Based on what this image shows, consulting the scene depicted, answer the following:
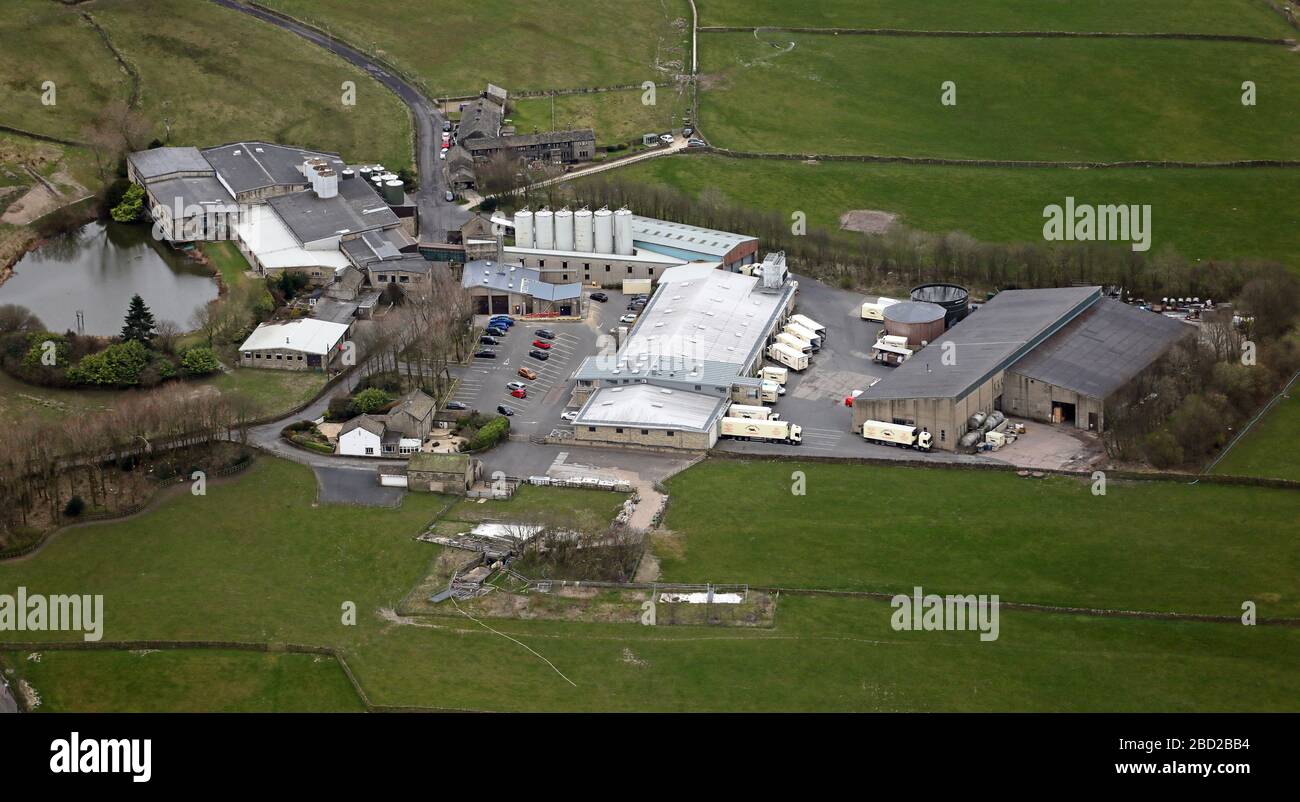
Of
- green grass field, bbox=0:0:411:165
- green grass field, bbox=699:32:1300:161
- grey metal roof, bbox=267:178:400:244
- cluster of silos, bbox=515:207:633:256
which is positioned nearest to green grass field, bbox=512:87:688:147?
green grass field, bbox=699:32:1300:161

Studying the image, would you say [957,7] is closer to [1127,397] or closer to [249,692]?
[1127,397]

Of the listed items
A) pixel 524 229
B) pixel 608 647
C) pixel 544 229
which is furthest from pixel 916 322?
pixel 608 647

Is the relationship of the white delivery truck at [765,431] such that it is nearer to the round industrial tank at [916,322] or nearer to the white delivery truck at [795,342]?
the white delivery truck at [795,342]

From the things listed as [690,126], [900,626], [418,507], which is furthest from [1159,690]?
[690,126]

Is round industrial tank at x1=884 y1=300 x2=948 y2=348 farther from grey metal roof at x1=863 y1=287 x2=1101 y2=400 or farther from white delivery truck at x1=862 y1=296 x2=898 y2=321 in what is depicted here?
white delivery truck at x1=862 y1=296 x2=898 y2=321

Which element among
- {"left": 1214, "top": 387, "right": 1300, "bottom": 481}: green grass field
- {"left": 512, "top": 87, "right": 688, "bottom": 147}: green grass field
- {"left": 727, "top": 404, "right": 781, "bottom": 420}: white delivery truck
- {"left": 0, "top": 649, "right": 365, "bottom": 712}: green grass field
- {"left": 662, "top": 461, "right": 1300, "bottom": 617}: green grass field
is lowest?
{"left": 0, "top": 649, "right": 365, "bottom": 712}: green grass field

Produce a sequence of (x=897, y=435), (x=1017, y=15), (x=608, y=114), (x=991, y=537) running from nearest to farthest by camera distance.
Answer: (x=991, y=537) → (x=897, y=435) → (x=608, y=114) → (x=1017, y=15)

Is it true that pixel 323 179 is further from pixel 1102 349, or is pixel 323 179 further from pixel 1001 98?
pixel 1001 98
